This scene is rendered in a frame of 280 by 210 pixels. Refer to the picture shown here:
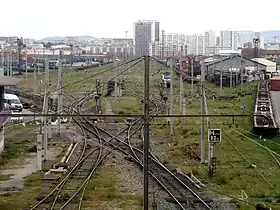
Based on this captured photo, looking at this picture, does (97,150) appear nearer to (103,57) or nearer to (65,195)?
(65,195)

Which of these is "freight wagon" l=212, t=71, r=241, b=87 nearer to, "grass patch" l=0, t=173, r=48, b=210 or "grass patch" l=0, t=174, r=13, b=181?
"grass patch" l=0, t=174, r=13, b=181

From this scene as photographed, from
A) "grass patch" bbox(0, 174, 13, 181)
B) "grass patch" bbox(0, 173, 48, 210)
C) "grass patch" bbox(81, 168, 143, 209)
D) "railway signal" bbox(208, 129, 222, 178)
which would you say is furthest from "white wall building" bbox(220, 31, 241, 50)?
"grass patch" bbox(0, 173, 48, 210)

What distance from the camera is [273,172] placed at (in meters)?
8.50

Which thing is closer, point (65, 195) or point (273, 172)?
point (65, 195)

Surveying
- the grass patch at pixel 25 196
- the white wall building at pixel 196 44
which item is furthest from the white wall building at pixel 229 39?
the grass patch at pixel 25 196

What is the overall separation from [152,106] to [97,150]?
7375mm

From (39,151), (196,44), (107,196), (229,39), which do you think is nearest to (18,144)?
(39,151)

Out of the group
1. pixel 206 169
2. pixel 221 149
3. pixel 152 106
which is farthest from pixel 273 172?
pixel 152 106

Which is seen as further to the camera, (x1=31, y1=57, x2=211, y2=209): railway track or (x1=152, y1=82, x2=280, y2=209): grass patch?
(x1=152, y1=82, x2=280, y2=209): grass patch

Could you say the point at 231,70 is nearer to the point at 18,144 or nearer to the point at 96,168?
the point at 18,144

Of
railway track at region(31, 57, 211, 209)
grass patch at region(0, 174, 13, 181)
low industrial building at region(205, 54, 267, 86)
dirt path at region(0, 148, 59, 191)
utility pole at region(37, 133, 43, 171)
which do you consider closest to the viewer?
railway track at region(31, 57, 211, 209)

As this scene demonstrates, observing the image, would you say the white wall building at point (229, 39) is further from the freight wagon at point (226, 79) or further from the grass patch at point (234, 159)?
the grass patch at point (234, 159)

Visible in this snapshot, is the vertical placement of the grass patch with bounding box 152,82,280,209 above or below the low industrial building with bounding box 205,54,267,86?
below

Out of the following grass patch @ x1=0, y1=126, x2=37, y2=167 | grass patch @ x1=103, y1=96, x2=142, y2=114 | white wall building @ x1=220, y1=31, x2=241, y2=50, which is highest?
white wall building @ x1=220, y1=31, x2=241, y2=50
